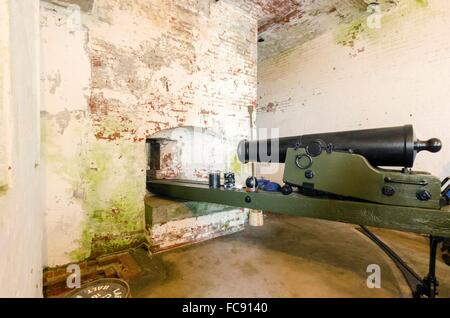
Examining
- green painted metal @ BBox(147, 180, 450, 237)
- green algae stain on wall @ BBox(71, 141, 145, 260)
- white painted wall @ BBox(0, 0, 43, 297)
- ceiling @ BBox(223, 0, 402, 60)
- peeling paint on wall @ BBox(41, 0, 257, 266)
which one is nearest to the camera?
white painted wall @ BBox(0, 0, 43, 297)

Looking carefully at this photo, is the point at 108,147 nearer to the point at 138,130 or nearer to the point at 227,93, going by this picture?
the point at 138,130

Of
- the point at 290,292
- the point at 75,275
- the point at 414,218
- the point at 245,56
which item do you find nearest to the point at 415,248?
the point at 414,218

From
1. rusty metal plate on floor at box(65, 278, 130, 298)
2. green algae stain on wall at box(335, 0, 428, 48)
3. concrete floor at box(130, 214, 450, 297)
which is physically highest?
green algae stain on wall at box(335, 0, 428, 48)

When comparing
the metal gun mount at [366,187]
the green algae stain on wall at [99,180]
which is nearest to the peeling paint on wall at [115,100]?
the green algae stain on wall at [99,180]

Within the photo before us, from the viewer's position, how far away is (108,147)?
2385mm

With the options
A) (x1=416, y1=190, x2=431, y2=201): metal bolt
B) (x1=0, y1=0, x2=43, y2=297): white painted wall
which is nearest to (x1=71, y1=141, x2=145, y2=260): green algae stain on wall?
(x1=0, y1=0, x2=43, y2=297): white painted wall

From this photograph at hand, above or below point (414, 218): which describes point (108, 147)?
above

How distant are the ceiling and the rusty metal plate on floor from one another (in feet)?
12.4

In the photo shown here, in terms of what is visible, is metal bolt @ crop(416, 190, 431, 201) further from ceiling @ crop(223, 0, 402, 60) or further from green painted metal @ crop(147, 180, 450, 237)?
ceiling @ crop(223, 0, 402, 60)

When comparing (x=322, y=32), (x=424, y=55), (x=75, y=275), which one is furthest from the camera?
(x=322, y=32)

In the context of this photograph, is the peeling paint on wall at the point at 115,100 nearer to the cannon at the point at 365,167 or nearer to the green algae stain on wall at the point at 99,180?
the green algae stain on wall at the point at 99,180

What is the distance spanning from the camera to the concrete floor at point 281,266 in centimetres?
181

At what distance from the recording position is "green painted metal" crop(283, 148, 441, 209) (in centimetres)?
153

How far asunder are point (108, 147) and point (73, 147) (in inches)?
12.5
